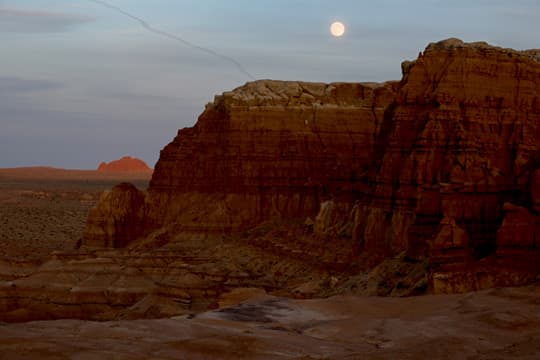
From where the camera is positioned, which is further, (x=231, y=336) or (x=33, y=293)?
(x=33, y=293)

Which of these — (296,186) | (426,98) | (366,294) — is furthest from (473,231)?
(296,186)

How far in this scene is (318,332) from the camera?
27391 mm

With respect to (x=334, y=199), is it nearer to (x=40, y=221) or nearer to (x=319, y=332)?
(x=319, y=332)

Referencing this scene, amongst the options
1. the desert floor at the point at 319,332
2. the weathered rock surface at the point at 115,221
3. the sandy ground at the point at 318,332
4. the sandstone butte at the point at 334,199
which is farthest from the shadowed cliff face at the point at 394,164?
the sandy ground at the point at 318,332

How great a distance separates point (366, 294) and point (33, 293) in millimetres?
25610

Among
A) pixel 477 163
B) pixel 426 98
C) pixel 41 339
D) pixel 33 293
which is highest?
pixel 426 98

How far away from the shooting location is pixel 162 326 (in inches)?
1016

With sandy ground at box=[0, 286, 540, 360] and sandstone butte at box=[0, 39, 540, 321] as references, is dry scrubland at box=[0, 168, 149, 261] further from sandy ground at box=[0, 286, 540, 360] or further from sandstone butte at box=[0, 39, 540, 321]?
sandy ground at box=[0, 286, 540, 360]

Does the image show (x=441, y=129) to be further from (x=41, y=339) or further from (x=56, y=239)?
(x=56, y=239)

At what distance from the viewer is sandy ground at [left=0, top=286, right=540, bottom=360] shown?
875 inches

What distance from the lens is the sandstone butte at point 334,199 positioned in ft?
130

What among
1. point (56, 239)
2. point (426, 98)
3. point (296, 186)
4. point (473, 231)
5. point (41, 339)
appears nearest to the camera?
point (41, 339)

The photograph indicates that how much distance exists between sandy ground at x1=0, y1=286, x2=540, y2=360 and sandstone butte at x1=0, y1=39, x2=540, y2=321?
4608 mm

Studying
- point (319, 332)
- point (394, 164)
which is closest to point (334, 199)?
point (394, 164)
